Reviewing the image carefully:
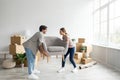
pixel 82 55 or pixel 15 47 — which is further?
pixel 82 55

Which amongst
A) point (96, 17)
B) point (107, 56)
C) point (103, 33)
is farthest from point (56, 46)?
point (96, 17)

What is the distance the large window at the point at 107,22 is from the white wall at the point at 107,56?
0.25 metres

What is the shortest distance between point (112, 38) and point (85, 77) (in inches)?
98.0

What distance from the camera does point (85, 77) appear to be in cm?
507

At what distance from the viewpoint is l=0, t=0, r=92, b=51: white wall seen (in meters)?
9.02

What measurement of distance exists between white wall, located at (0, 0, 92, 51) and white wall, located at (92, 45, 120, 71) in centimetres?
146

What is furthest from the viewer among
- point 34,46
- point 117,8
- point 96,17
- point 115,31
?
point 96,17

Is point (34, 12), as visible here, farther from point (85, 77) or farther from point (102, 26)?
point (85, 77)

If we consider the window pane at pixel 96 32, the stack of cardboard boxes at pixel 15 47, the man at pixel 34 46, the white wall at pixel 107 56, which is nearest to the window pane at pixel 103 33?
the white wall at pixel 107 56

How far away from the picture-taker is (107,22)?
24.2 feet

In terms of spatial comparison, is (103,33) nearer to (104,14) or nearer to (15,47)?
(104,14)

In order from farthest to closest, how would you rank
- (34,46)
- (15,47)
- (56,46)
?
(15,47) < (56,46) < (34,46)

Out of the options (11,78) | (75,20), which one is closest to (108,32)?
(75,20)

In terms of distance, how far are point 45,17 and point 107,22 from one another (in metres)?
3.20
